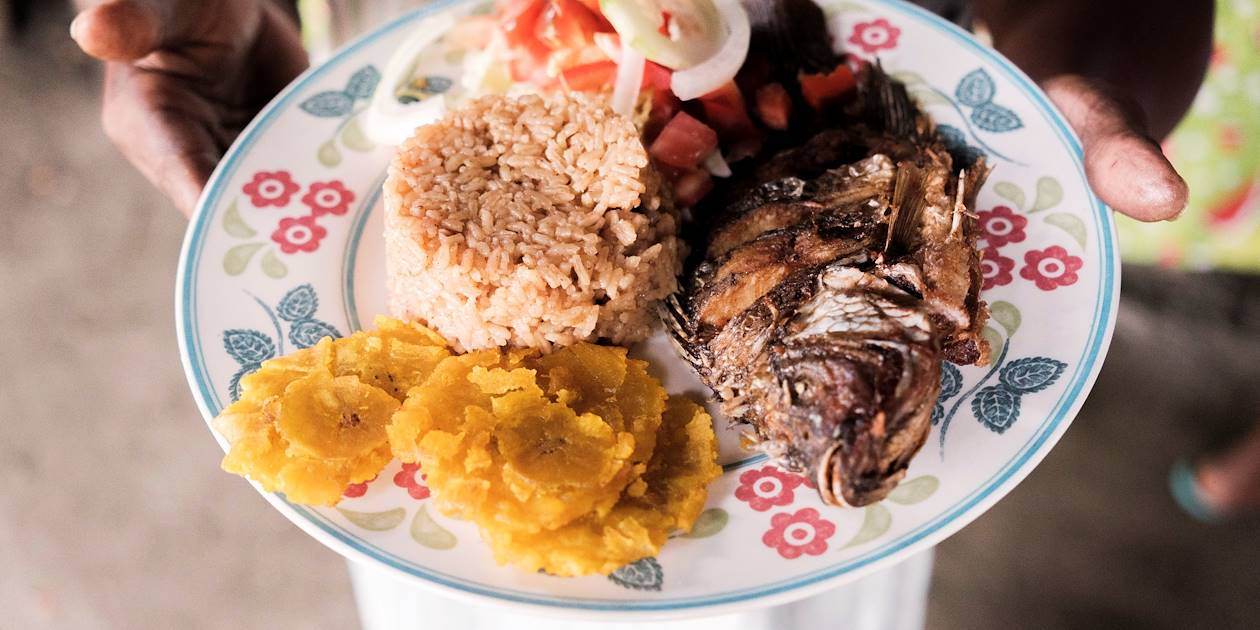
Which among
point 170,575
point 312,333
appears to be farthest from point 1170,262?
point 170,575

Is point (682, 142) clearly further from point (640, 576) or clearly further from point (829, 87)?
point (640, 576)

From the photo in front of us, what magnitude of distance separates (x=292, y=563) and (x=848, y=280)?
3.42 m

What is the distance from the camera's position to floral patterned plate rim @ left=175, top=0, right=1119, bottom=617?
88.8 inches

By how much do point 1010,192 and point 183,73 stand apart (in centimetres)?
322

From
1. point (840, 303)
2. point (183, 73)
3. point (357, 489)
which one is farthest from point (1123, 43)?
point (183, 73)

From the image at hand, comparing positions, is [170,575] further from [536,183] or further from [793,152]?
[793,152]

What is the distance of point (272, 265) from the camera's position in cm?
302

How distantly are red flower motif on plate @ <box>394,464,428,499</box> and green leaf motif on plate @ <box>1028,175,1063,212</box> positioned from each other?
1.97 meters

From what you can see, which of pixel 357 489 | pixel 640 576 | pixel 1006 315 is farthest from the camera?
pixel 1006 315

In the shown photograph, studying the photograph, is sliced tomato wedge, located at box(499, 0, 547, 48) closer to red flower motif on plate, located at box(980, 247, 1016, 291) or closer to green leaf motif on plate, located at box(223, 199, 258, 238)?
green leaf motif on plate, located at box(223, 199, 258, 238)

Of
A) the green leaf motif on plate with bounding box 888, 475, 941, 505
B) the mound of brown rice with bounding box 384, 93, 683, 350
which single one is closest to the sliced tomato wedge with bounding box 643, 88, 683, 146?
the mound of brown rice with bounding box 384, 93, 683, 350

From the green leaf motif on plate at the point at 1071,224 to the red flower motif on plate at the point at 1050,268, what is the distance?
0.21 feet

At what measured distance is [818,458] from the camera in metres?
2.19

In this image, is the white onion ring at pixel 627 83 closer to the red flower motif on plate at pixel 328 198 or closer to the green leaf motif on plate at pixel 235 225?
the red flower motif on plate at pixel 328 198
